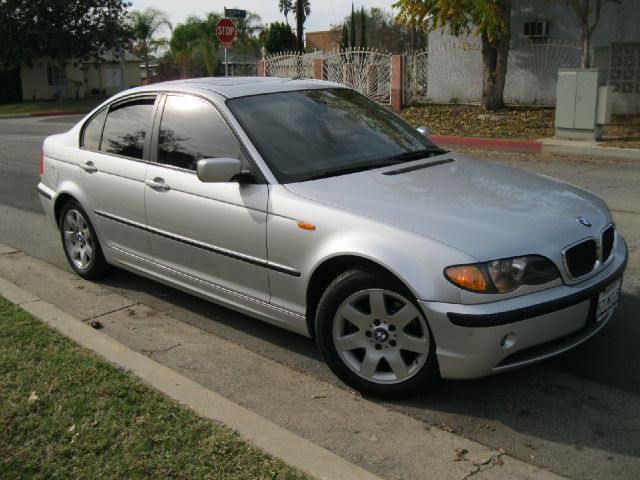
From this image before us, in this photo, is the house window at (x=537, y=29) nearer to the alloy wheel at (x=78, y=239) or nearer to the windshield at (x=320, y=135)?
the windshield at (x=320, y=135)

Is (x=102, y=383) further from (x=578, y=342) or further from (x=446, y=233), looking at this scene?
(x=578, y=342)

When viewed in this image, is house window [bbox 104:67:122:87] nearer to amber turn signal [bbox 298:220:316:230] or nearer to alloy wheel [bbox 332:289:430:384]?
amber turn signal [bbox 298:220:316:230]

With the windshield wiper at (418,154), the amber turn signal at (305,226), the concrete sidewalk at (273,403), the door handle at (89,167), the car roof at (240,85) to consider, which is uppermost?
the car roof at (240,85)

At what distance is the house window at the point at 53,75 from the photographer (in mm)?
47847

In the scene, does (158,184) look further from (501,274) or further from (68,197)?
(501,274)

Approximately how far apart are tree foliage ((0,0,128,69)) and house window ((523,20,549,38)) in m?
28.4

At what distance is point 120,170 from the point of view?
17.3 feet

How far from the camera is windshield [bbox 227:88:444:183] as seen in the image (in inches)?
171

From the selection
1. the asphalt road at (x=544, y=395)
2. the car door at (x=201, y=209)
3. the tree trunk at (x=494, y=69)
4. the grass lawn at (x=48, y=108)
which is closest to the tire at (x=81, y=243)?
the asphalt road at (x=544, y=395)

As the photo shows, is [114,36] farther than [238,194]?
Yes

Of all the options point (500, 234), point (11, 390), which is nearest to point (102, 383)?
point (11, 390)

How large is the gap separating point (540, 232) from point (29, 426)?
2.62 m

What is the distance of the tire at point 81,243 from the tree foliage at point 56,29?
3685 cm

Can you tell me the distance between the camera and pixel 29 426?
3389mm
